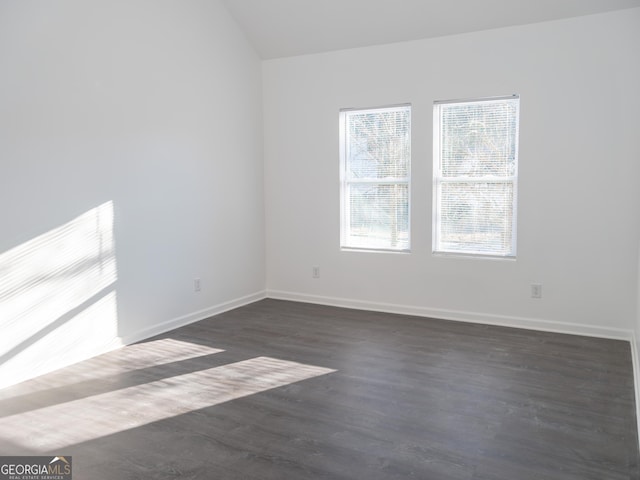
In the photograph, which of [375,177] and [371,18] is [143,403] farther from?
[371,18]

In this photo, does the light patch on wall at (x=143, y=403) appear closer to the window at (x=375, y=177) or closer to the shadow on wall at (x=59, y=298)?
the shadow on wall at (x=59, y=298)

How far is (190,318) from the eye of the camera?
186 inches

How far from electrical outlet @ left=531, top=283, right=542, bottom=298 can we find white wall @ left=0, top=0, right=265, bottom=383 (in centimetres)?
278

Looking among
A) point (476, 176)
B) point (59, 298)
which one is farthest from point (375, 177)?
point (59, 298)

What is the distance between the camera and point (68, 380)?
3.38m

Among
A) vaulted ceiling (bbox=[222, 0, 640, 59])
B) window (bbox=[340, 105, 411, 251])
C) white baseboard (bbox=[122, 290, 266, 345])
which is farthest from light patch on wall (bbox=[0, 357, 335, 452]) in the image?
vaulted ceiling (bbox=[222, 0, 640, 59])

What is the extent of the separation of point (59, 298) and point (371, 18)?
3.45 metres

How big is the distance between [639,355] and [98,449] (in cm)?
316

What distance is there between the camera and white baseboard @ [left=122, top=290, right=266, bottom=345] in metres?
4.21

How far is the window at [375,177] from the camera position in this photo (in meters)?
4.96

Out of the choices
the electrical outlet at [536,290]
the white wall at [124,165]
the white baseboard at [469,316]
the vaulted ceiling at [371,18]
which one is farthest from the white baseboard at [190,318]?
the electrical outlet at [536,290]

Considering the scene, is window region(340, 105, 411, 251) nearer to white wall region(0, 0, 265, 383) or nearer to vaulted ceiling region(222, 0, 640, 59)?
vaulted ceiling region(222, 0, 640, 59)

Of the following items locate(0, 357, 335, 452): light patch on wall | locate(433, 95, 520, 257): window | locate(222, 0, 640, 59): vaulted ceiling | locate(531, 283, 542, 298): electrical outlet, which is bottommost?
locate(0, 357, 335, 452): light patch on wall

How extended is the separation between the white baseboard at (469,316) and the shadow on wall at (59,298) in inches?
82.6
